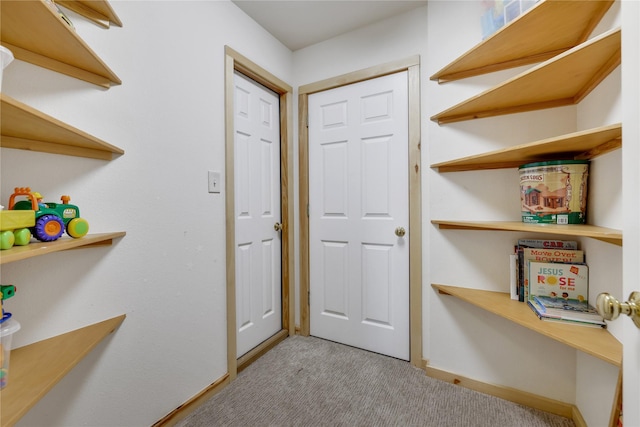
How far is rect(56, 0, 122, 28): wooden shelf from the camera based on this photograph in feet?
3.34

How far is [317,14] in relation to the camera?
1841mm

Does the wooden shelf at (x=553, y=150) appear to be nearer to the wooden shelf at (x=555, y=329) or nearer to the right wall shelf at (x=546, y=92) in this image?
the right wall shelf at (x=546, y=92)

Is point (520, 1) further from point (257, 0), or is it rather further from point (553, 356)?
point (553, 356)

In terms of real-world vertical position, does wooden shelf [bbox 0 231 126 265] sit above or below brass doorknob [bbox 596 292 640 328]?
above

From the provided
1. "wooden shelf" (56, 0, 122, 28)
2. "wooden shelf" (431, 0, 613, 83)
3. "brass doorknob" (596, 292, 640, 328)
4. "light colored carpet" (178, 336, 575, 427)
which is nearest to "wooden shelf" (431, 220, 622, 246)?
"brass doorknob" (596, 292, 640, 328)

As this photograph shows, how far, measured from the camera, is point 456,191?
1.63 metres

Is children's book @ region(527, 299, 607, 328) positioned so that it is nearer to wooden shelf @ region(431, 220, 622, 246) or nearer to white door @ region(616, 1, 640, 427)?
wooden shelf @ region(431, 220, 622, 246)

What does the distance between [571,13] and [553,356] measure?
157 cm

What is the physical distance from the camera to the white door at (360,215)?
1.90m

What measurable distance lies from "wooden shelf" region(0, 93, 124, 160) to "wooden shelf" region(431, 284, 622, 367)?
178 centimetres

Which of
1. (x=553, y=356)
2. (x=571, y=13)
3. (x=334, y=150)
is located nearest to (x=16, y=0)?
(x=334, y=150)

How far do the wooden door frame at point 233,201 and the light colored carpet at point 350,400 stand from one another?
8.1 inches

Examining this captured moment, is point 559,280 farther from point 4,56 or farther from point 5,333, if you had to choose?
point 4,56

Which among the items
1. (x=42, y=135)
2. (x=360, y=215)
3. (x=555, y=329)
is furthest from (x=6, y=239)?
(x=555, y=329)
